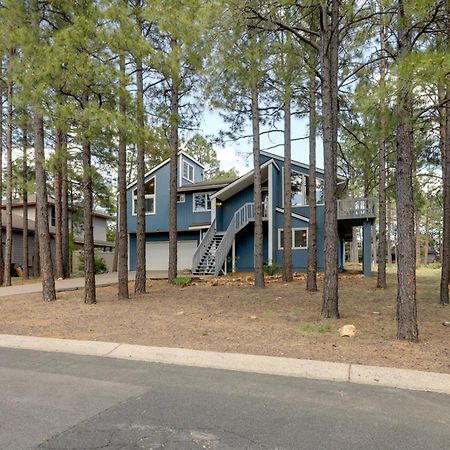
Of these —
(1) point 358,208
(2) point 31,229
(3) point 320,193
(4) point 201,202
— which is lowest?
(2) point 31,229

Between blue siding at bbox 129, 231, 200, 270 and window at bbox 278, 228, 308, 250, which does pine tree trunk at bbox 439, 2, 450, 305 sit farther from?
blue siding at bbox 129, 231, 200, 270

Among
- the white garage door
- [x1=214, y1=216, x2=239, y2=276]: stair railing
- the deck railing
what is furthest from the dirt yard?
the white garage door

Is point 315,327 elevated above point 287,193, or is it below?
below

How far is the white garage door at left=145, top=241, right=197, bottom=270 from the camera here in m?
25.8

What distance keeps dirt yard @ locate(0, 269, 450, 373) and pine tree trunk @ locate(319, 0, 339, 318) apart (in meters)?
0.56

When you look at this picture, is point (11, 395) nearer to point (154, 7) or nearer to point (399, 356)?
point (399, 356)

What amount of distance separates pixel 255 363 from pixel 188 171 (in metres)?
22.9

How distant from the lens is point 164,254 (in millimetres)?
26344

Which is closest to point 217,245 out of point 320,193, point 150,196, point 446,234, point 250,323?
point 320,193

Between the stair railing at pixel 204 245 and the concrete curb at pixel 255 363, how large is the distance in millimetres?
13329

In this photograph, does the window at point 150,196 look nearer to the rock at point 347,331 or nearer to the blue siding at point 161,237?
the blue siding at point 161,237

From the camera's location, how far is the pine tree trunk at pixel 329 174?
8.22 metres

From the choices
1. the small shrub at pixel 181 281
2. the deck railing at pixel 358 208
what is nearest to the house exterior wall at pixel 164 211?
the deck railing at pixel 358 208

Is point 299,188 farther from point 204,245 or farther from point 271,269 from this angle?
point 204,245
